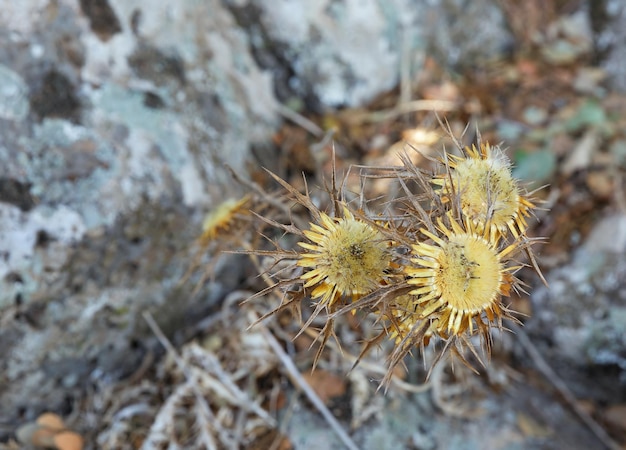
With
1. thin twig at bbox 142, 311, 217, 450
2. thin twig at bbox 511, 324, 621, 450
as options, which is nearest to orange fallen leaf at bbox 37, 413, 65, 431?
thin twig at bbox 142, 311, 217, 450

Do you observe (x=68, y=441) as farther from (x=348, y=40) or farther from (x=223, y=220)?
(x=348, y=40)

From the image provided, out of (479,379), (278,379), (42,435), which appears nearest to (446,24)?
(479,379)

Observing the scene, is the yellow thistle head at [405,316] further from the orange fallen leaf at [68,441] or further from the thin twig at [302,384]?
the orange fallen leaf at [68,441]

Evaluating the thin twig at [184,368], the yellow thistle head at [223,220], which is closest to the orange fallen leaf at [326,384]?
the thin twig at [184,368]

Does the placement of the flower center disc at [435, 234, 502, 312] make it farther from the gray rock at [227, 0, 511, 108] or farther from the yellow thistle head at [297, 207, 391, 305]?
the gray rock at [227, 0, 511, 108]

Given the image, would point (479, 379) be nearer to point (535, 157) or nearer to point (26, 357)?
point (535, 157)

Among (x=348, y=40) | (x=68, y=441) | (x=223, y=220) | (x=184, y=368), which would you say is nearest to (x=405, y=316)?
(x=223, y=220)
